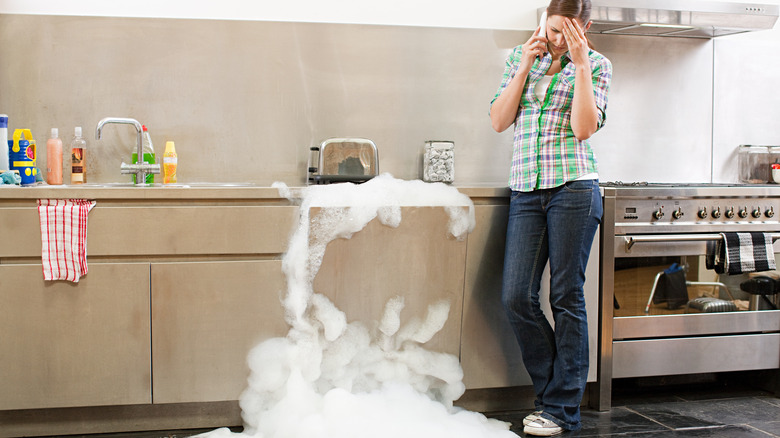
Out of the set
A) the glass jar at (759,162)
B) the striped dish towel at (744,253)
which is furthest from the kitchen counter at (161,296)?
the glass jar at (759,162)

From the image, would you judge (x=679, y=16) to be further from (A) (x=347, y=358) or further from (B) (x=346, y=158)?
(A) (x=347, y=358)

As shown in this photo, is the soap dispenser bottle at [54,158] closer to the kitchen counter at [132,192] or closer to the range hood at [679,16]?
the kitchen counter at [132,192]

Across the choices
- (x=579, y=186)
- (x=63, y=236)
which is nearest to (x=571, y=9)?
(x=579, y=186)

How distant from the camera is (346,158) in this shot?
2783 millimetres

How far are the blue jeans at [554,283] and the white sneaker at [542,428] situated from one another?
26 millimetres

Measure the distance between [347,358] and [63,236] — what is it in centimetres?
97

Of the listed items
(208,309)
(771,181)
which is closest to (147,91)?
(208,309)

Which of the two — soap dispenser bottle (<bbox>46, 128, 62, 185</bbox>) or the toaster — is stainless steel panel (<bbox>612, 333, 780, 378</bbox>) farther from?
soap dispenser bottle (<bbox>46, 128, 62, 185</bbox>)

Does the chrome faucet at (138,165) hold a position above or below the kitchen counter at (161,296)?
above

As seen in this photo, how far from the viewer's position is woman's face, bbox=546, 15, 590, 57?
2211 mm

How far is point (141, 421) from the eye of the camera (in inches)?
90.7

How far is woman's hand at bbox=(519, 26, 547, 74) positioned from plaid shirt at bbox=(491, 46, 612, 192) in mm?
50

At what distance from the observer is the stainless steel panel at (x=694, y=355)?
257cm

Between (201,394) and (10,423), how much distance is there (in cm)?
62
